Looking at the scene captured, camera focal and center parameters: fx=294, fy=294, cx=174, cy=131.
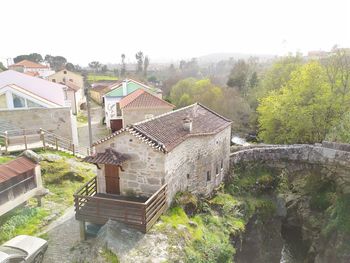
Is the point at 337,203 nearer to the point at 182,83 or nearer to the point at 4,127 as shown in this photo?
the point at 4,127

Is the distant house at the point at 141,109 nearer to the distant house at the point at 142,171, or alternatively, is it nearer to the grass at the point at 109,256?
the distant house at the point at 142,171

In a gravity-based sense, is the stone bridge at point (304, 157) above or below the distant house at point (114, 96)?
below

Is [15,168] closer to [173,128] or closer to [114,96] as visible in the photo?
[173,128]

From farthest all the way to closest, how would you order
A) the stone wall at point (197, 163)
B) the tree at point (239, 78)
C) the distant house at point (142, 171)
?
the tree at point (239, 78) < the stone wall at point (197, 163) < the distant house at point (142, 171)

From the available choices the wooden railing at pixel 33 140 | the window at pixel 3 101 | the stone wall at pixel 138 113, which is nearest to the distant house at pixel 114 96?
the stone wall at pixel 138 113

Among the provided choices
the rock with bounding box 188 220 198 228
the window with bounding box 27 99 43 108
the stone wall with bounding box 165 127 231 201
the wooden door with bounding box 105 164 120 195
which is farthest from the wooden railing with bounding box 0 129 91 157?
the rock with bounding box 188 220 198 228

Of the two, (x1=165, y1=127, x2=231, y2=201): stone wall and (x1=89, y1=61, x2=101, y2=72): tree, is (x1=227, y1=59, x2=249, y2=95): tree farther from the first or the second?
(x1=89, y1=61, x2=101, y2=72): tree
